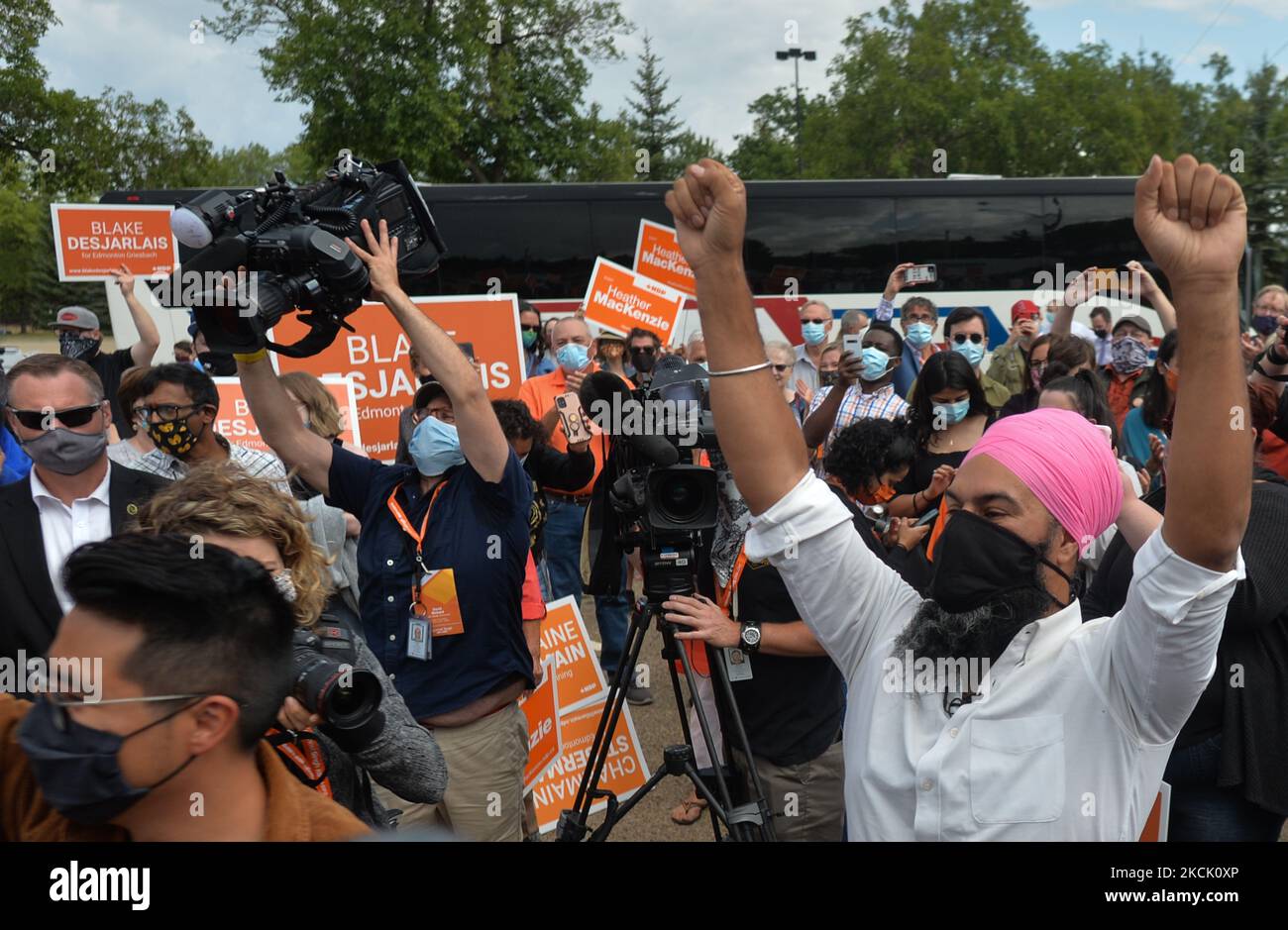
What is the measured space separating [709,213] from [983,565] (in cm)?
75

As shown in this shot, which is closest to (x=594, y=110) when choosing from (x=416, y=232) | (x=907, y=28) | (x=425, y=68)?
(x=425, y=68)

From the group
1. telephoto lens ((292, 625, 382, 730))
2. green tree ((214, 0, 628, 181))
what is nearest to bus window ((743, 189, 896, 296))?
green tree ((214, 0, 628, 181))

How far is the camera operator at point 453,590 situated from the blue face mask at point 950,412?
2014mm

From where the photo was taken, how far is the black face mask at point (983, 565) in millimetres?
1765

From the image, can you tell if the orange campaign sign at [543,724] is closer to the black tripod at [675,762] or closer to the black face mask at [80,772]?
the black tripod at [675,762]

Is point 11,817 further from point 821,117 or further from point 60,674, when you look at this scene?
point 821,117

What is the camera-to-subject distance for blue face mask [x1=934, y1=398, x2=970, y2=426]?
439 centimetres

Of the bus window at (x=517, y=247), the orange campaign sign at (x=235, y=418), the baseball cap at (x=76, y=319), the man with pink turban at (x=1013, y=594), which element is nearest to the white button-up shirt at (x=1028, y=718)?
the man with pink turban at (x=1013, y=594)

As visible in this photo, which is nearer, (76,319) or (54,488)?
(54,488)

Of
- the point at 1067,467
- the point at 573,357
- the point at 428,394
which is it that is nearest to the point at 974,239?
the point at 573,357

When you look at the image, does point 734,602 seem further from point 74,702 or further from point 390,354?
point 390,354

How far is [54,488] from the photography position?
2.97 m

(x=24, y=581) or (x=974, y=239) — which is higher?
(x=974, y=239)

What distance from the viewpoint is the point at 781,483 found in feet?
5.72
